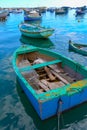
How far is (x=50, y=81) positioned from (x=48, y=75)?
1.78 ft

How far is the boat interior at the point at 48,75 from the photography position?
8.43 metres

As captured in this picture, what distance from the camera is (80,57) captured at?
14.6m

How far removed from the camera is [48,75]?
9.52 m

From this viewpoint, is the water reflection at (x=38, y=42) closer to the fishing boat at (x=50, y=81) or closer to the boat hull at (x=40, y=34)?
the boat hull at (x=40, y=34)

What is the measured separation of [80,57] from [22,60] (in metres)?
5.47

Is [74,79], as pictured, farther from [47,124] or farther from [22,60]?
[22,60]

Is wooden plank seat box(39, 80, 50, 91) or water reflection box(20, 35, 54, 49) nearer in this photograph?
wooden plank seat box(39, 80, 50, 91)

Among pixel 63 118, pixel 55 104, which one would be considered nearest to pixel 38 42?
pixel 63 118

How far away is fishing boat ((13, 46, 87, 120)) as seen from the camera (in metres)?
A: 6.56

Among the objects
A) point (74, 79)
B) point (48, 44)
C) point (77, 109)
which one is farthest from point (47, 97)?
point (48, 44)

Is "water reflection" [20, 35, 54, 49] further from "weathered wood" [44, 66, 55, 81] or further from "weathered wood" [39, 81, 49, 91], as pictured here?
"weathered wood" [39, 81, 49, 91]

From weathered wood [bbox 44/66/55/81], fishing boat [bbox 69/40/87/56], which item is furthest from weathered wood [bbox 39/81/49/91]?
fishing boat [bbox 69/40/87/56]

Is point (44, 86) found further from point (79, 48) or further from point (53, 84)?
point (79, 48)

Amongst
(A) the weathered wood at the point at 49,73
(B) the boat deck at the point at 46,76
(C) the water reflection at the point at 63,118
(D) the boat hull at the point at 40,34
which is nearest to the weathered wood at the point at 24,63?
(B) the boat deck at the point at 46,76
